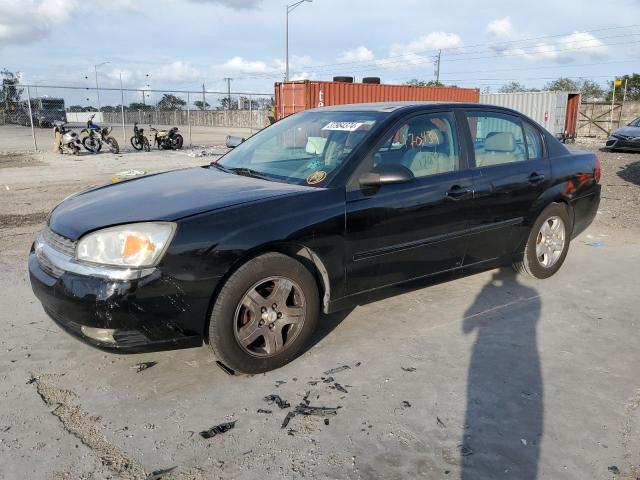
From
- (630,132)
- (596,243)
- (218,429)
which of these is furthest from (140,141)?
(218,429)

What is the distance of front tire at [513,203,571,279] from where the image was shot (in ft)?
16.0

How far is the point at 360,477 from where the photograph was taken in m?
2.38

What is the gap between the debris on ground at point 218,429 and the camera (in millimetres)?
2676

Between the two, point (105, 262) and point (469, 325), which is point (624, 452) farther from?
point (105, 262)

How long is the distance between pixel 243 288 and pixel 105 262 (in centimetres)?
75

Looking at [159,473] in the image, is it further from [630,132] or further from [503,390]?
[630,132]

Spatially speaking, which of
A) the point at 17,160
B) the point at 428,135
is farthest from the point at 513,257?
the point at 17,160

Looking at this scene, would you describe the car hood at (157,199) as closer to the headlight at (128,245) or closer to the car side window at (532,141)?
the headlight at (128,245)

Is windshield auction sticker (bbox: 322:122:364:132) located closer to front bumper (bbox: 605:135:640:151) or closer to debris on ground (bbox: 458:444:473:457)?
debris on ground (bbox: 458:444:473:457)

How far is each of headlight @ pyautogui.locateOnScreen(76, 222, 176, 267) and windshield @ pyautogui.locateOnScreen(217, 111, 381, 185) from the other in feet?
3.54

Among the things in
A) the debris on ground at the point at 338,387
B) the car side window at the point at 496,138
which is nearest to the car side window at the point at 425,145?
the car side window at the point at 496,138

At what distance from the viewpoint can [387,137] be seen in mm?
3725

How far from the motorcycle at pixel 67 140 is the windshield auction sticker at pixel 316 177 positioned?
16.5 metres

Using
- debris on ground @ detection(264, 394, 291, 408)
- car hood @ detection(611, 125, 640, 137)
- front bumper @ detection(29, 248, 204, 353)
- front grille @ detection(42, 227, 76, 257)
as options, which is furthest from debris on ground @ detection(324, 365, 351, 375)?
car hood @ detection(611, 125, 640, 137)
